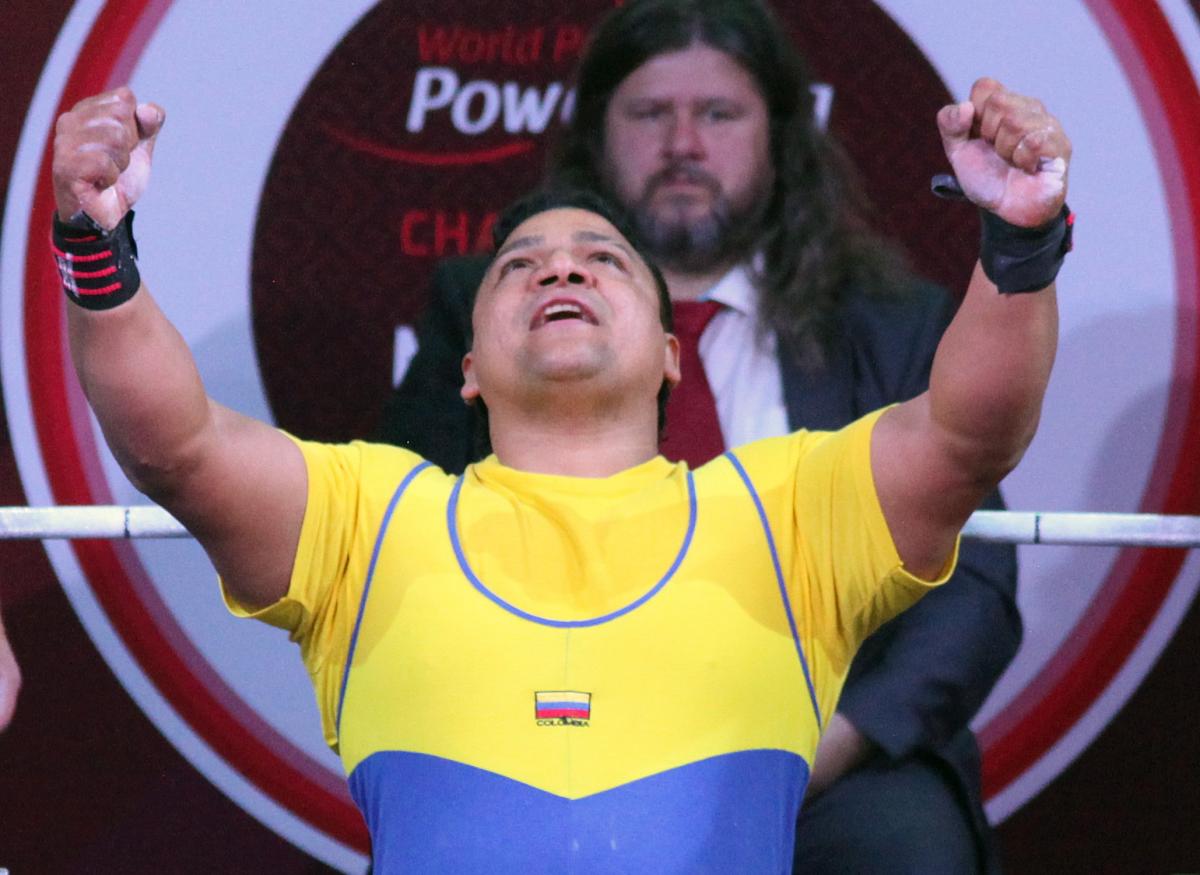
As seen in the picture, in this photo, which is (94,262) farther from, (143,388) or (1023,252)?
(1023,252)

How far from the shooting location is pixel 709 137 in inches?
89.1

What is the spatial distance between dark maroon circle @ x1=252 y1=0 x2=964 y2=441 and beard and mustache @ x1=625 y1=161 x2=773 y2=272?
207 mm

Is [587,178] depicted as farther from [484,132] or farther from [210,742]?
[210,742]

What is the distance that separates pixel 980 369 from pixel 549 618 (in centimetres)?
41

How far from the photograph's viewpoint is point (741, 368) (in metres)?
2.15

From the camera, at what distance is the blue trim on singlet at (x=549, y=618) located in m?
1.51

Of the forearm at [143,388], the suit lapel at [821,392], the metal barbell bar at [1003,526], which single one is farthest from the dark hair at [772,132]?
the forearm at [143,388]

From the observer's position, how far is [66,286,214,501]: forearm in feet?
4.61

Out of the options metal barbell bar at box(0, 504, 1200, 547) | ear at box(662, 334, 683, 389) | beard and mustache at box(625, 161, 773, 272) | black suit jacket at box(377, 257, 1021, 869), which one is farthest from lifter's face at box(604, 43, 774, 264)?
metal barbell bar at box(0, 504, 1200, 547)

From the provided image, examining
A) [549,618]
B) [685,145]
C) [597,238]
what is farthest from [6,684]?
[685,145]

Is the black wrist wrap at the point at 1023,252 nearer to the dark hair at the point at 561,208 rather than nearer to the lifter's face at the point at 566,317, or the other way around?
the lifter's face at the point at 566,317

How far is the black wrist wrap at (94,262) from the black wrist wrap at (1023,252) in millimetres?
671

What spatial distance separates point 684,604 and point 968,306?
34cm

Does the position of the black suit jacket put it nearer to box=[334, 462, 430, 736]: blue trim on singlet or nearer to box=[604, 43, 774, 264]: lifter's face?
box=[604, 43, 774, 264]: lifter's face
